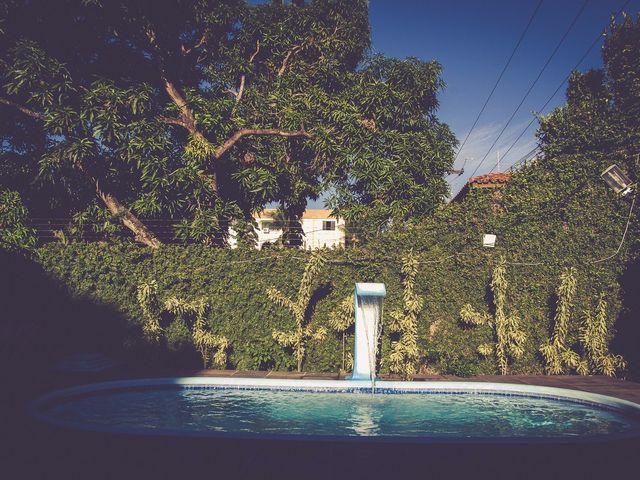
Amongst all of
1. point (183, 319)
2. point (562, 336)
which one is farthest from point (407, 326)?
point (183, 319)

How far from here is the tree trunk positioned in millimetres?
12508

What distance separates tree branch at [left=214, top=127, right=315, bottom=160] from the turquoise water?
7.01 meters

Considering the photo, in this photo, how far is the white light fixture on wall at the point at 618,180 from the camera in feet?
27.4

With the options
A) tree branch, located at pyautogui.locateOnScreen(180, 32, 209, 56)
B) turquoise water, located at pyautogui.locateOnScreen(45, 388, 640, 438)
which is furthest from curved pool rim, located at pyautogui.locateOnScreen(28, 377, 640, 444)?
tree branch, located at pyautogui.locateOnScreen(180, 32, 209, 56)

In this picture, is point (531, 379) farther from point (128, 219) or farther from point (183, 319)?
point (128, 219)

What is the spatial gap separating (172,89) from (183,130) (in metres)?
1.33

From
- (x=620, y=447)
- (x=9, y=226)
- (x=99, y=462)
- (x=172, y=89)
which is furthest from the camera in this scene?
(x=172, y=89)

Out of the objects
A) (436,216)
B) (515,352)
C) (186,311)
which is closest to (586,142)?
(436,216)

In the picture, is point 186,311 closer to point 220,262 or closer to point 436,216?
point 220,262

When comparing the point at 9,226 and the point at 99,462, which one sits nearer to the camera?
the point at 99,462

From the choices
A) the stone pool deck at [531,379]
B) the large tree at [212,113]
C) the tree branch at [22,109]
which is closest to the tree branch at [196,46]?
the large tree at [212,113]

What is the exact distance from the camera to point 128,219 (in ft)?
41.1

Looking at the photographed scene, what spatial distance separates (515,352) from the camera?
8320 mm

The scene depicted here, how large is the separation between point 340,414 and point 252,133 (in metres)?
8.52
